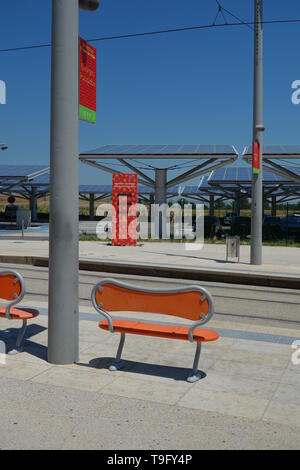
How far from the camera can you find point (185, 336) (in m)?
5.25

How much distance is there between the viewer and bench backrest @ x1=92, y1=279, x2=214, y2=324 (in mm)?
5176

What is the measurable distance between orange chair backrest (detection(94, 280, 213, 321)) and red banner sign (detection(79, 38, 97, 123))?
170cm

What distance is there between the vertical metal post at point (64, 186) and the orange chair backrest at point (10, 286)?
686 millimetres

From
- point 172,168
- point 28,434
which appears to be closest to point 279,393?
point 28,434

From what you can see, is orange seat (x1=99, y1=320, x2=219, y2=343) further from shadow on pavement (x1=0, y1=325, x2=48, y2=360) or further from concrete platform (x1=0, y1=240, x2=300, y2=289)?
concrete platform (x1=0, y1=240, x2=300, y2=289)

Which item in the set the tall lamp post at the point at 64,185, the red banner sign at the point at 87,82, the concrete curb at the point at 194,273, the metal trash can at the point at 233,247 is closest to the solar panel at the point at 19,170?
the metal trash can at the point at 233,247

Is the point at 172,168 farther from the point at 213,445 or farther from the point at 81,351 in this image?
the point at 213,445

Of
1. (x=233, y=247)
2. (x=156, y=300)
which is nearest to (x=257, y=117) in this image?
(x=233, y=247)

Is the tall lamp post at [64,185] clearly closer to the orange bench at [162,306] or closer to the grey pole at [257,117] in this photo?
the orange bench at [162,306]

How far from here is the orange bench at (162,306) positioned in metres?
5.19

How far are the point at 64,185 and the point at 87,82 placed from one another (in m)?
1.10

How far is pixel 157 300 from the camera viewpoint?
5.42 meters

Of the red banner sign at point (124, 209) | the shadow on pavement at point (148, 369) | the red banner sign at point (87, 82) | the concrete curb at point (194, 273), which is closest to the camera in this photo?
the shadow on pavement at point (148, 369)

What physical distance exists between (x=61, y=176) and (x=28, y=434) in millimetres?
2516
